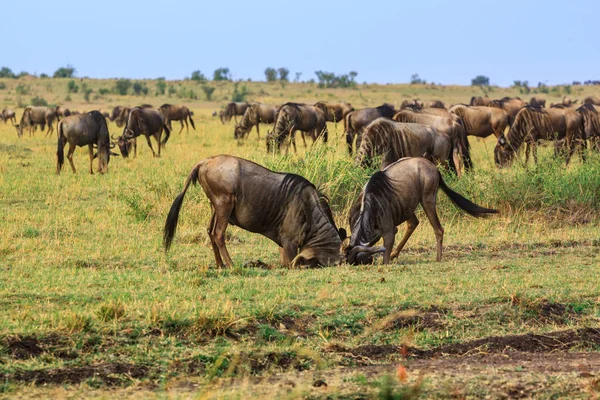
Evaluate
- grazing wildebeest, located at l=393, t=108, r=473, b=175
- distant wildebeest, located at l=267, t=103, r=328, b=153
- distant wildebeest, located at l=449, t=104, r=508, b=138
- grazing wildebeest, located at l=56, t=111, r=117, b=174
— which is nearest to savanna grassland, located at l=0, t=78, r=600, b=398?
grazing wildebeest, located at l=393, t=108, r=473, b=175

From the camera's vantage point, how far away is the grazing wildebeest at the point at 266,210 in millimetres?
8617

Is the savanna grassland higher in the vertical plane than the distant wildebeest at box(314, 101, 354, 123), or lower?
lower

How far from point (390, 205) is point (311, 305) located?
2484 millimetres

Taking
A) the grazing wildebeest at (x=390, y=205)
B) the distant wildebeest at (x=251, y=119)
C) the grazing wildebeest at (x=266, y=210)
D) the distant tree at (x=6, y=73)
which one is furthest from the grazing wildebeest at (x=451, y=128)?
the distant tree at (x=6, y=73)

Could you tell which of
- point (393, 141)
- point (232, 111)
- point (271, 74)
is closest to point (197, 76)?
point (271, 74)

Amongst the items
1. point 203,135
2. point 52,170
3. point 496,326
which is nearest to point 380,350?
point 496,326

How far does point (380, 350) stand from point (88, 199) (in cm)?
880

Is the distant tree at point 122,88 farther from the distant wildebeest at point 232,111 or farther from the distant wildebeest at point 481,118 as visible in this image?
the distant wildebeest at point 481,118

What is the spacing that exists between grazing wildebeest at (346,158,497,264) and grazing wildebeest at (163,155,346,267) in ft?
0.85

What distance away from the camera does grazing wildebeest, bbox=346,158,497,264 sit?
28.9ft

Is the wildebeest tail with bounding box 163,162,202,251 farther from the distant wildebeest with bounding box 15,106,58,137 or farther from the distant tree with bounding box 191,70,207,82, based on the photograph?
the distant tree with bounding box 191,70,207,82

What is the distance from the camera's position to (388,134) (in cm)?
1301

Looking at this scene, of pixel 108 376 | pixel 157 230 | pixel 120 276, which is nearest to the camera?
pixel 108 376

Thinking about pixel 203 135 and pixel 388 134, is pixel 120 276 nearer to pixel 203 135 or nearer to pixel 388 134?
pixel 388 134
